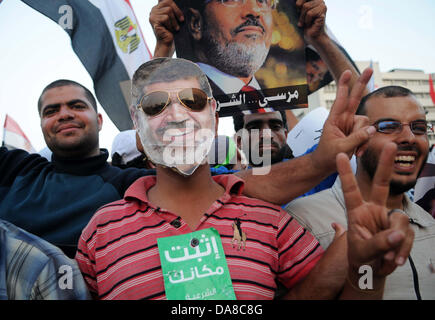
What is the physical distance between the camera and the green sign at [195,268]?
1.48 m

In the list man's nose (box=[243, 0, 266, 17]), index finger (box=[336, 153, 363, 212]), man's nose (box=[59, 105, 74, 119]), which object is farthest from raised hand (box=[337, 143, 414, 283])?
man's nose (box=[59, 105, 74, 119])

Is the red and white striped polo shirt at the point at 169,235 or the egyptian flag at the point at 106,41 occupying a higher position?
the egyptian flag at the point at 106,41

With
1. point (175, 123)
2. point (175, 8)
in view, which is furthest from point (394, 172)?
point (175, 8)

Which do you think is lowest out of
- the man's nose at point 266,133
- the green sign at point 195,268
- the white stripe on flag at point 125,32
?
the green sign at point 195,268

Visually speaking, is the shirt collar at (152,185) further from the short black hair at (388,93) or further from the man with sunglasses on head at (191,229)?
the short black hair at (388,93)

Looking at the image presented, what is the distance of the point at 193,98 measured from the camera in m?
1.87

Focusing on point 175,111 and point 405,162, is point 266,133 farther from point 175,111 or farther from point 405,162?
point 175,111

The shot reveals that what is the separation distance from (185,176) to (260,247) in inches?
21.7

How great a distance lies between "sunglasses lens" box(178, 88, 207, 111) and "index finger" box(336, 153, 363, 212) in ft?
2.74

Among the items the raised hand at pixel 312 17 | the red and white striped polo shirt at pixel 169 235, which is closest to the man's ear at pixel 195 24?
the raised hand at pixel 312 17

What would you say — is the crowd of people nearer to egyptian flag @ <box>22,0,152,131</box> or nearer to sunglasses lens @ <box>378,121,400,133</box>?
sunglasses lens @ <box>378,121,400,133</box>

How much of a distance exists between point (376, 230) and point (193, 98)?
3.64 feet

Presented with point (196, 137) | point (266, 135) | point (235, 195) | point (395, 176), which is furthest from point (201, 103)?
point (266, 135)

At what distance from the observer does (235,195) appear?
1.88m
